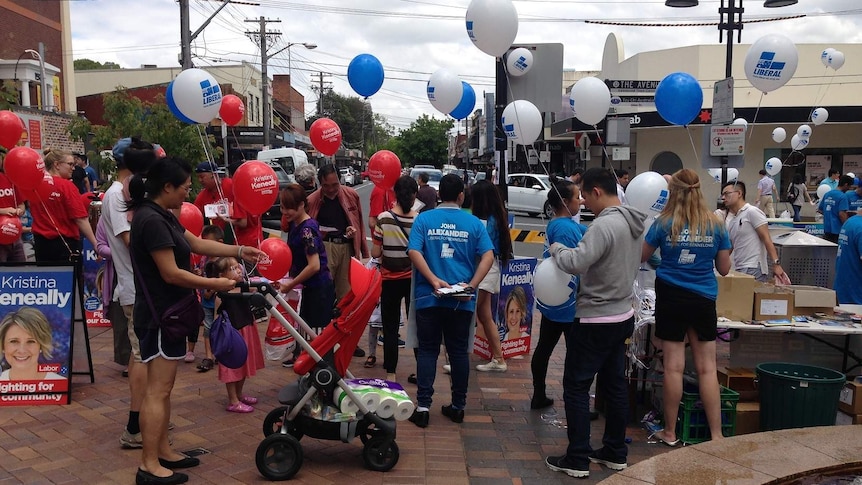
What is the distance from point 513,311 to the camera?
696 centimetres

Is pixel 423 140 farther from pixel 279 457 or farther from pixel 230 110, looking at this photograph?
pixel 279 457

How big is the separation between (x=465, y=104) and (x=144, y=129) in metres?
5.98

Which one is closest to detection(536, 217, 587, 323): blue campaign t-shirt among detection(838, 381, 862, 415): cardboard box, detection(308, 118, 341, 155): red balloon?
detection(838, 381, 862, 415): cardboard box

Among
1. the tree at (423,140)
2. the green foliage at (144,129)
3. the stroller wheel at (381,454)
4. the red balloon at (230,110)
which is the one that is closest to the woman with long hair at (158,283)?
the stroller wheel at (381,454)

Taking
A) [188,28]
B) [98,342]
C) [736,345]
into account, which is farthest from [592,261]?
[188,28]

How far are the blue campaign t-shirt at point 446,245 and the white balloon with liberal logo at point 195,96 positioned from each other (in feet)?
9.54

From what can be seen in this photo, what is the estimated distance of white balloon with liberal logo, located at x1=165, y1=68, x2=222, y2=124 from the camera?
6602 millimetres

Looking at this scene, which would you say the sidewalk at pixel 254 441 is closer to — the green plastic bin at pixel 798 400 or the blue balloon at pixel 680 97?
the green plastic bin at pixel 798 400

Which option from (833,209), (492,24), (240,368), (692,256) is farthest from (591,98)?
(833,209)

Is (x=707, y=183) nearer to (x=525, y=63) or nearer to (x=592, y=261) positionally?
(x=525, y=63)

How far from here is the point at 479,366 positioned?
670 cm

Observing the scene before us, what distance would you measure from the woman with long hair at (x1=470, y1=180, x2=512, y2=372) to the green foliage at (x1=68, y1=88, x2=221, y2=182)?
6400mm

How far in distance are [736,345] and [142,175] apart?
4.82 meters

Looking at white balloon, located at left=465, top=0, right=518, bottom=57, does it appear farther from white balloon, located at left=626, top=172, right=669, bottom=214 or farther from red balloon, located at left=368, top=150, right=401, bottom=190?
white balloon, located at left=626, top=172, right=669, bottom=214
